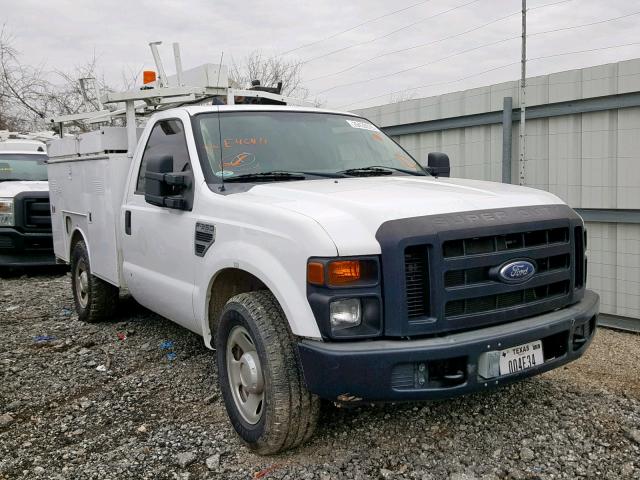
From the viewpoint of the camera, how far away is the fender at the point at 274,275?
9.52 ft

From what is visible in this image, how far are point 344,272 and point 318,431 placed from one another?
1.23 metres

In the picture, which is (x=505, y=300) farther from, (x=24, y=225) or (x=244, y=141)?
(x=24, y=225)

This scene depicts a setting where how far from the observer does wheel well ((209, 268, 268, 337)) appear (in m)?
3.63

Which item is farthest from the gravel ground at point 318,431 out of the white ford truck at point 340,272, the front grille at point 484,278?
the front grille at point 484,278

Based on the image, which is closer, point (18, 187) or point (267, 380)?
point (267, 380)

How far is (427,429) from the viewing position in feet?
11.8

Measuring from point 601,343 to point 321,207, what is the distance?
11.4 ft

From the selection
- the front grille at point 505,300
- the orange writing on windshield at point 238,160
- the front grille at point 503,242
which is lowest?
the front grille at point 505,300

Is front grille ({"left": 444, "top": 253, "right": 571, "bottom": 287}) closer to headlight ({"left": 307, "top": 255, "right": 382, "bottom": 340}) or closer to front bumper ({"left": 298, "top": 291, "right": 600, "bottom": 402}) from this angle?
front bumper ({"left": 298, "top": 291, "right": 600, "bottom": 402})

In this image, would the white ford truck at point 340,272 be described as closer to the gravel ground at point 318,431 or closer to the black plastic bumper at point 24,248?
the gravel ground at point 318,431

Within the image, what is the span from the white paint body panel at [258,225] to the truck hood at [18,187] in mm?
4757

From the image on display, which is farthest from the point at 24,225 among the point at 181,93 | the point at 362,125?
the point at 362,125

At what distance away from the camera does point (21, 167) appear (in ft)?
33.9

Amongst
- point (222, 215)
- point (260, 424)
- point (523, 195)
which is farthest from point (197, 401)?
point (523, 195)
